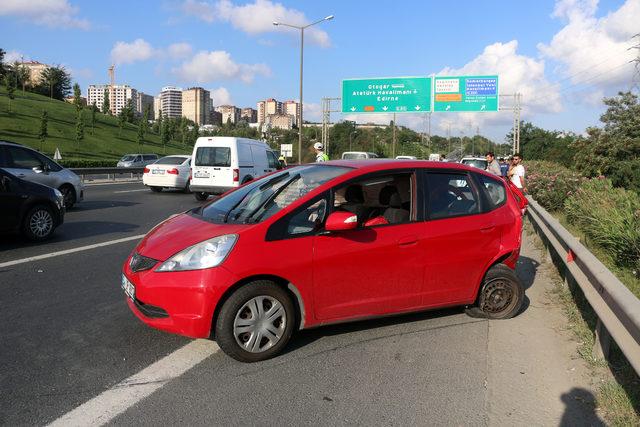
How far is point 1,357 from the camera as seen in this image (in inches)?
162

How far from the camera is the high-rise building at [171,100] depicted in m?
174

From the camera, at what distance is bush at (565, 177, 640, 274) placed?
7000 mm

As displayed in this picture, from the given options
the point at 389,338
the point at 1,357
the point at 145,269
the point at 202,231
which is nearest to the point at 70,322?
the point at 1,357

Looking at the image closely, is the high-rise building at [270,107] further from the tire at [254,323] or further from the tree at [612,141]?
the tire at [254,323]

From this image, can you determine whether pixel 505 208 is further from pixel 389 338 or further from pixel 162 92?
pixel 162 92

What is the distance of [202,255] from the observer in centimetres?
416

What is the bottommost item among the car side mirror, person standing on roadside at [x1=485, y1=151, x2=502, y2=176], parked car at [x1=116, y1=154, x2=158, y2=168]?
the car side mirror

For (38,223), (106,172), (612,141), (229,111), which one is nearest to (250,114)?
(229,111)

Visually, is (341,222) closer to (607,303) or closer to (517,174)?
(607,303)

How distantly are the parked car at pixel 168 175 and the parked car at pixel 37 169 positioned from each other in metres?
6.30

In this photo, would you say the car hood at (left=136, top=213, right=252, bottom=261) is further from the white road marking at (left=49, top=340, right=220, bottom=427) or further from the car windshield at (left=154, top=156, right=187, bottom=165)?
the car windshield at (left=154, top=156, right=187, bottom=165)

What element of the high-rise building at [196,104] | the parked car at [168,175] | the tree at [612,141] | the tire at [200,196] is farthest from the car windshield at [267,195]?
the high-rise building at [196,104]

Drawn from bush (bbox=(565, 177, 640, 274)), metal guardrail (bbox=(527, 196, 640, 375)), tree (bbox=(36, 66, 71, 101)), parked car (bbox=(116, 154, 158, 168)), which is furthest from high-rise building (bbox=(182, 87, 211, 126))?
metal guardrail (bbox=(527, 196, 640, 375))

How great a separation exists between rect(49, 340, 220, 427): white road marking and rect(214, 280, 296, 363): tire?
334mm
